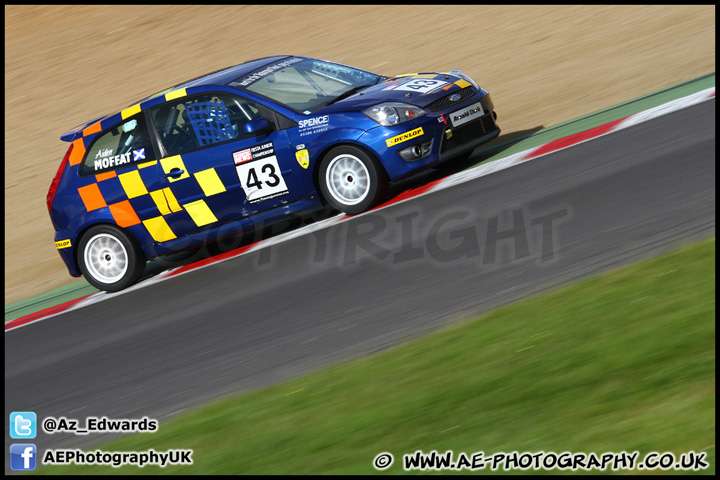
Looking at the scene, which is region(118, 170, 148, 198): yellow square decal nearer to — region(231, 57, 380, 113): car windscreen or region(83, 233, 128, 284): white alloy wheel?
region(83, 233, 128, 284): white alloy wheel

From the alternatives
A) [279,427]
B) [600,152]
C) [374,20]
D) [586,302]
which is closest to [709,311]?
[586,302]

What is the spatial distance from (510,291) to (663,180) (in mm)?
2054

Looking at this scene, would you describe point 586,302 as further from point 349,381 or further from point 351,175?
point 351,175

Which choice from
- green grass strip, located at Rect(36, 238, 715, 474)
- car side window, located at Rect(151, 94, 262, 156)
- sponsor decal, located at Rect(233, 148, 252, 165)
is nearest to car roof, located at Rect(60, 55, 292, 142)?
car side window, located at Rect(151, 94, 262, 156)

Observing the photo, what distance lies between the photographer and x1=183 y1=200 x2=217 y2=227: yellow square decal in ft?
30.6

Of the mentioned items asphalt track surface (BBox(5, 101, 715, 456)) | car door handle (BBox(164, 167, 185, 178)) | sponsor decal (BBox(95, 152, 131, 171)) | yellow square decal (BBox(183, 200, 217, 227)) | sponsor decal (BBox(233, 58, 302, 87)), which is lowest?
asphalt track surface (BBox(5, 101, 715, 456))

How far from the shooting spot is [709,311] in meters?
5.11

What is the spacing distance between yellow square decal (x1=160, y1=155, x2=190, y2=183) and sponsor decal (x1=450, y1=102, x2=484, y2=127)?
8.75 ft

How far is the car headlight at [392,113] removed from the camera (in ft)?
28.9

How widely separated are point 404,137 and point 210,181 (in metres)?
1.97

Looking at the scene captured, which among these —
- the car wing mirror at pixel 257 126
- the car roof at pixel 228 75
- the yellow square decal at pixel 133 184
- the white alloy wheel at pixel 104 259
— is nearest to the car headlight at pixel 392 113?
the car wing mirror at pixel 257 126

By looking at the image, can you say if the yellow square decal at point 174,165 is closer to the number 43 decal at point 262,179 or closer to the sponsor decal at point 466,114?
the number 43 decal at point 262,179

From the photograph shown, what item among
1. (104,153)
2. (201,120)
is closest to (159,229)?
(104,153)

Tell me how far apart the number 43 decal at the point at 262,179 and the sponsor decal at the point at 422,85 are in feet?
4.87
